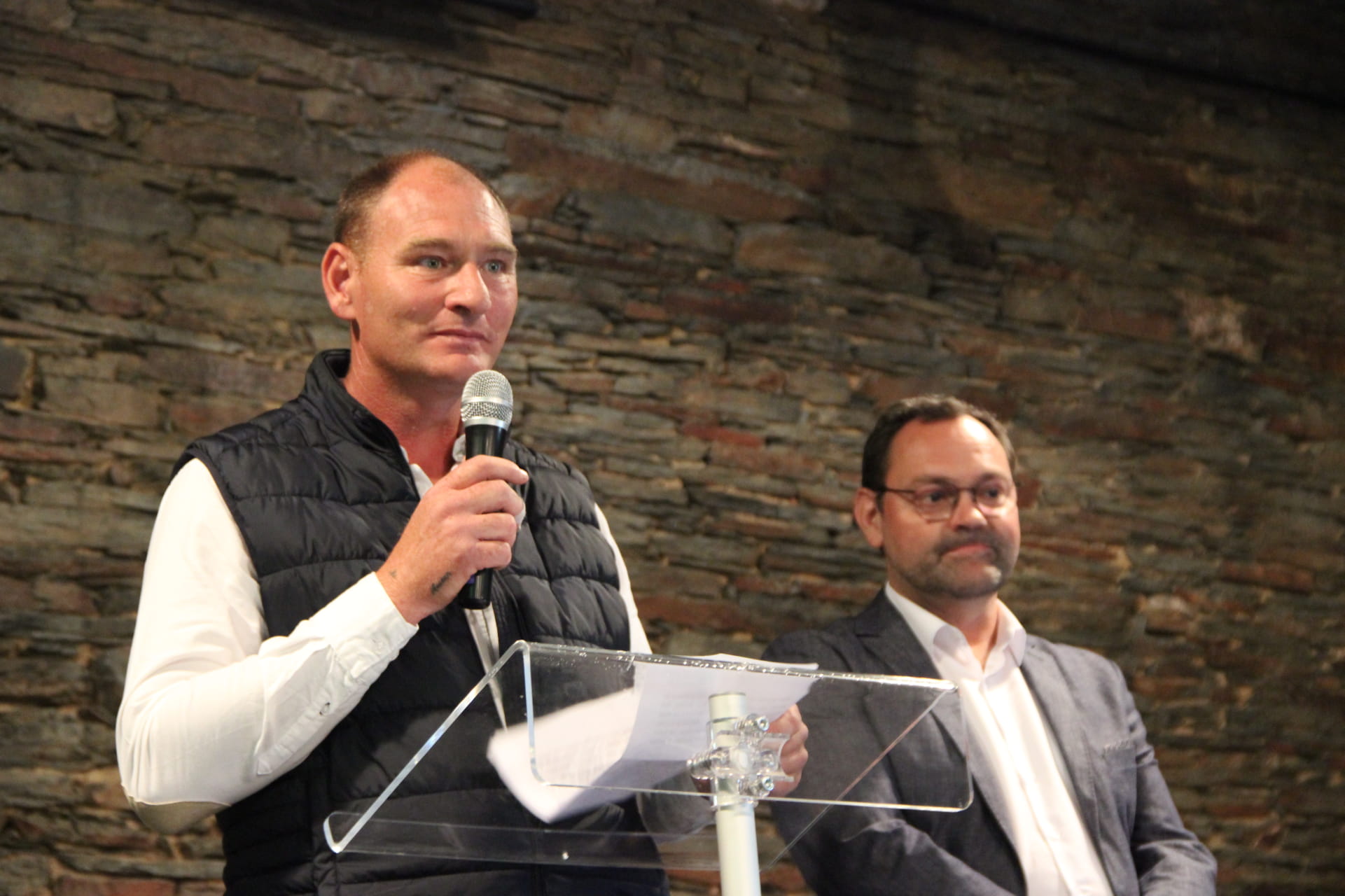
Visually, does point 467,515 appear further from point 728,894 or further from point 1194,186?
point 1194,186

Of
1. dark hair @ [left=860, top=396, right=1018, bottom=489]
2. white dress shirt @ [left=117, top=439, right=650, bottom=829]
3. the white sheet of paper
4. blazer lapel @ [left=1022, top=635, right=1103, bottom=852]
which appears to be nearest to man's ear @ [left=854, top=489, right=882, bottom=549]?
dark hair @ [left=860, top=396, right=1018, bottom=489]

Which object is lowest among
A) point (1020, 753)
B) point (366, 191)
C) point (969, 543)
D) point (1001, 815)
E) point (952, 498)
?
point (1001, 815)

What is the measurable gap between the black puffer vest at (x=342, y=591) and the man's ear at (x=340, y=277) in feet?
0.30

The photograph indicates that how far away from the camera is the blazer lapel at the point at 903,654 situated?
253 cm

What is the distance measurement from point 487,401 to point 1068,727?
155cm

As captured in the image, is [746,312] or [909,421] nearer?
[909,421]

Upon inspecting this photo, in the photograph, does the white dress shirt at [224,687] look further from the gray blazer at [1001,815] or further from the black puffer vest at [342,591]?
the gray blazer at [1001,815]

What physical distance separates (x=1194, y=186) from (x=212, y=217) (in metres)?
2.98

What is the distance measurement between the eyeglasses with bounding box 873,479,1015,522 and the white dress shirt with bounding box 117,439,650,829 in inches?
62.8

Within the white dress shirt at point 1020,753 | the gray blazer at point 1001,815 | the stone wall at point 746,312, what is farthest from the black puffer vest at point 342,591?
the stone wall at point 746,312

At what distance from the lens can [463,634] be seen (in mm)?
1783

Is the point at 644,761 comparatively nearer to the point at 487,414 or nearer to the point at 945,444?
the point at 487,414

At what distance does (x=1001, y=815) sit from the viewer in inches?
98.5

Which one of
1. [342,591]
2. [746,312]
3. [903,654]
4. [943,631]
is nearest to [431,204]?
[342,591]
